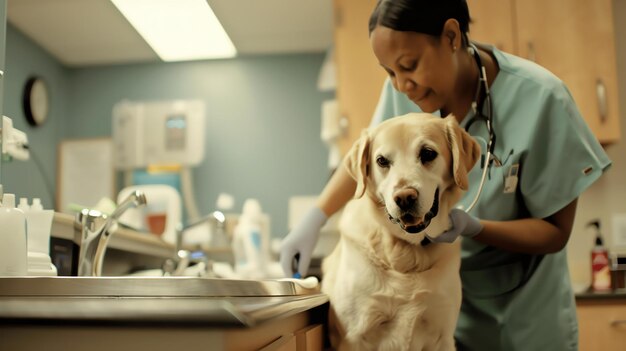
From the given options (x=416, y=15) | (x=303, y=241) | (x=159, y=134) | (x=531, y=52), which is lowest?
(x=303, y=241)

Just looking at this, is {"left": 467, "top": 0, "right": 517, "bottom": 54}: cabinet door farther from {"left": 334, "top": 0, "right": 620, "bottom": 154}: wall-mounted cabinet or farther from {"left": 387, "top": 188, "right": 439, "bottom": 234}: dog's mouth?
{"left": 387, "top": 188, "right": 439, "bottom": 234}: dog's mouth

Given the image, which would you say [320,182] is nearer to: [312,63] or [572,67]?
[312,63]

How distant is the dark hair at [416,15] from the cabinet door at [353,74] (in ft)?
3.46

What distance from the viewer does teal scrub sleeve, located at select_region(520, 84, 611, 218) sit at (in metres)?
1.24

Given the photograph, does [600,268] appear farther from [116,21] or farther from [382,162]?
[116,21]

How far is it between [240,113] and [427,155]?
8.71ft

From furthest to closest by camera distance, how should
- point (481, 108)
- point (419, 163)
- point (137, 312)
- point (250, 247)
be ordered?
point (250, 247) < point (481, 108) < point (419, 163) < point (137, 312)

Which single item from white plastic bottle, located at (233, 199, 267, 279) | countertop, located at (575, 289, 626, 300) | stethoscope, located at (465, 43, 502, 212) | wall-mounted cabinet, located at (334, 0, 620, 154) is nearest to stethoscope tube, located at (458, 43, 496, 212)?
stethoscope, located at (465, 43, 502, 212)

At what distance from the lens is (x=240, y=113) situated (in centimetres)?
361

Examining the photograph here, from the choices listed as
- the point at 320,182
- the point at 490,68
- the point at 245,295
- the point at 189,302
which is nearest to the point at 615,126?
the point at 490,68

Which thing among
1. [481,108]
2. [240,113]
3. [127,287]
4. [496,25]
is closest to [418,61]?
[481,108]

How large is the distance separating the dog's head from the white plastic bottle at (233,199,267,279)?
66.0 inches

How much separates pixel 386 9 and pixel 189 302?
2.49 ft

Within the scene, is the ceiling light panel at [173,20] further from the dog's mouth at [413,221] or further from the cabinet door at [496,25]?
the cabinet door at [496,25]
